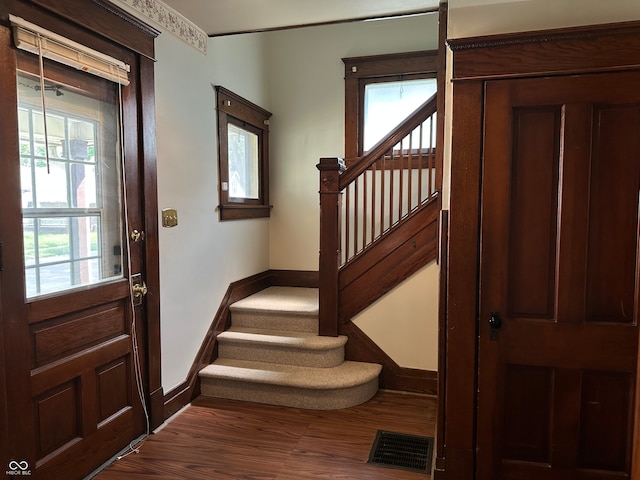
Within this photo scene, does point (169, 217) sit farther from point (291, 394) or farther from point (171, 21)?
point (291, 394)

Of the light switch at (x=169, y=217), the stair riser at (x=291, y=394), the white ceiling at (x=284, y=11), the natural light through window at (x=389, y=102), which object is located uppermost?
the white ceiling at (x=284, y=11)

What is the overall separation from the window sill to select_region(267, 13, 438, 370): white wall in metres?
0.19

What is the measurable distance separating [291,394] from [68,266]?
5.72ft

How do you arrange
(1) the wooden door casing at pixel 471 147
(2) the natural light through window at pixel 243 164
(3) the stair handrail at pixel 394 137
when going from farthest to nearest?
1. (2) the natural light through window at pixel 243 164
2. (3) the stair handrail at pixel 394 137
3. (1) the wooden door casing at pixel 471 147

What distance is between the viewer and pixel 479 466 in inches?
82.0

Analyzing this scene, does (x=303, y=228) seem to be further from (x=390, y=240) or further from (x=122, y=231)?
(x=122, y=231)

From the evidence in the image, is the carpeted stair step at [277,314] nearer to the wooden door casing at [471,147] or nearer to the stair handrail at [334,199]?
the stair handrail at [334,199]

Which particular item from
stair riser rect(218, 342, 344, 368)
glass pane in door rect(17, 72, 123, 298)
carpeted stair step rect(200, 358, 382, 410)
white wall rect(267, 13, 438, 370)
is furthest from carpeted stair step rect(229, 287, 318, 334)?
glass pane in door rect(17, 72, 123, 298)

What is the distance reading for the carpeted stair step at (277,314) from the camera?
3561mm

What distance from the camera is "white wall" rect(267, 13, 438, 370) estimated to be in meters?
4.32

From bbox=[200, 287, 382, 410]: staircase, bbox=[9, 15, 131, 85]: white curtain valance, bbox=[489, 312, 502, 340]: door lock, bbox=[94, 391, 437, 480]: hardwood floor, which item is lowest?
bbox=[94, 391, 437, 480]: hardwood floor

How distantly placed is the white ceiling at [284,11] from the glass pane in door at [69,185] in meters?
0.85

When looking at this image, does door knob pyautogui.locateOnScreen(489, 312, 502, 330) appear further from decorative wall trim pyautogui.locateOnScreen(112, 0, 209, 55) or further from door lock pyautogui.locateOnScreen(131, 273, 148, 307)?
decorative wall trim pyautogui.locateOnScreen(112, 0, 209, 55)

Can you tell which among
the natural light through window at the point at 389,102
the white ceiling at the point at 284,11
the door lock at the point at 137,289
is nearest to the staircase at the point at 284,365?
the door lock at the point at 137,289
